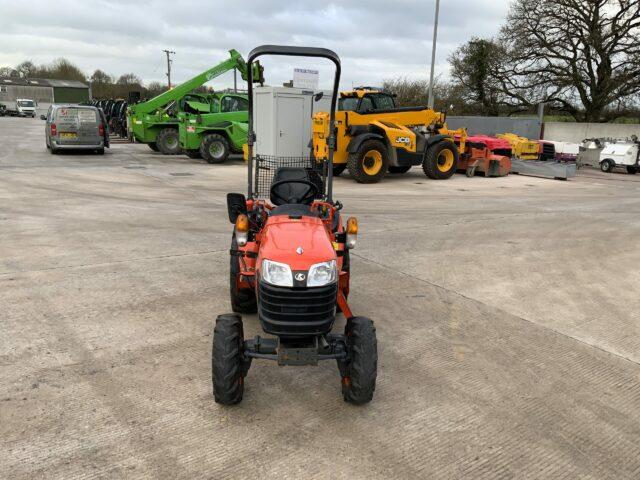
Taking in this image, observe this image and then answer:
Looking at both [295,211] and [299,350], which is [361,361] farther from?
[295,211]

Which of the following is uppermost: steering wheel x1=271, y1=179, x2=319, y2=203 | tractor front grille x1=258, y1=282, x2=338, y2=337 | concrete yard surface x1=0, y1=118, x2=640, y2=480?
steering wheel x1=271, y1=179, x2=319, y2=203

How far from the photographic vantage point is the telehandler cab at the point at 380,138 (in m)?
13.0

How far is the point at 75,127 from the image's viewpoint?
54.4 ft

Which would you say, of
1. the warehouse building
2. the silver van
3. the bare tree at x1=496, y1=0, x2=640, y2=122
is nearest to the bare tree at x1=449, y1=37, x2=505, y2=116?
the bare tree at x1=496, y1=0, x2=640, y2=122

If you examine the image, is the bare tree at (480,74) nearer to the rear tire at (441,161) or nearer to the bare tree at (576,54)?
the bare tree at (576,54)

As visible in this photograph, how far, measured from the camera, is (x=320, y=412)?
309cm

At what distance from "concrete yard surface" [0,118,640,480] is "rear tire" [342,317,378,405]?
0.15 meters

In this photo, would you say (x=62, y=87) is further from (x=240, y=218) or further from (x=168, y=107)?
(x=240, y=218)

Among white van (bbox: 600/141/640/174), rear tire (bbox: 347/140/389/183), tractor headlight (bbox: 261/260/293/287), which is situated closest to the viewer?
tractor headlight (bbox: 261/260/293/287)

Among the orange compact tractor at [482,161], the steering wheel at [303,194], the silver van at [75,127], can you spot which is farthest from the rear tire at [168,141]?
the steering wheel at [303,194]

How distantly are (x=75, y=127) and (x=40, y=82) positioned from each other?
83.7 m

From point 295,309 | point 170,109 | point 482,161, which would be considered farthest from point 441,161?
point 295,309

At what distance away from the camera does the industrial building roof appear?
274 ft

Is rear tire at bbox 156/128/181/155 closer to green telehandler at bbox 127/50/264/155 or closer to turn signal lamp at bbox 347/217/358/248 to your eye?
green telehandler at bbox 127/50/264/155
